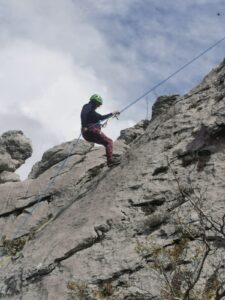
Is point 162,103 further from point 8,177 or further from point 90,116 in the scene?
point 8,177

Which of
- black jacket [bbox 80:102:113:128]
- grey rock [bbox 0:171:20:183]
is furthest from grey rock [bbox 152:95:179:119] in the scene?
grey rock [bbox 0:171:20:183]

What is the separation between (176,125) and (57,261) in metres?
5.74

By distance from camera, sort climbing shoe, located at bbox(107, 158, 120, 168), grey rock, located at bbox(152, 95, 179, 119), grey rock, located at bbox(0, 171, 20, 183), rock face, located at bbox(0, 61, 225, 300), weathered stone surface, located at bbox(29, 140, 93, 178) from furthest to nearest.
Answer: grey rock, located at bbox(0, 171, 20, 183), weathered stone surface, located at bbox(29, 140, 93, 178), grey rock, located at bbox(152, 95, 179, 119), climbing shoe, located at bbox(107, 158, 120, 168), rock face, located at bbox(0, 61, 225, 300)

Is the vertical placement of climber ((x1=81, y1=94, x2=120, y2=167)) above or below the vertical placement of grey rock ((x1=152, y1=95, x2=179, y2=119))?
below

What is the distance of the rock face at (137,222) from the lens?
12.8 meters

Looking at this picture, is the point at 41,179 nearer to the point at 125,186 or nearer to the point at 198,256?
the point at 125,186

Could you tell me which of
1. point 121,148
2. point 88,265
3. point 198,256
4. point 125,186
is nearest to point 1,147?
point 121,148

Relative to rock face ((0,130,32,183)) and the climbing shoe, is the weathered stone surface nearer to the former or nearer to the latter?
rock face ((0,130,32,183))

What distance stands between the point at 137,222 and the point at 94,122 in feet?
16.6

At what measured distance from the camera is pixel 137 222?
1490 centimetres

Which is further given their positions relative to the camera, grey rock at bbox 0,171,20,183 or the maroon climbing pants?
grey rock at bbox 0,171,20,183

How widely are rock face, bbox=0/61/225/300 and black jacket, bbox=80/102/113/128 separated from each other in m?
1.51

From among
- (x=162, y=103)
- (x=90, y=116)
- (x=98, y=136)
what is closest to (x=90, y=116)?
(x=90, y=116)

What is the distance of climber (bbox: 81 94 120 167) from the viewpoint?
744 inches
